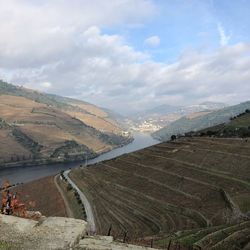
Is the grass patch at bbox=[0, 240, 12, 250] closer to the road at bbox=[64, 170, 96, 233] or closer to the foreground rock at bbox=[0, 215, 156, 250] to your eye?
the foreground rock at bbox=[0, 215, 156, 250]

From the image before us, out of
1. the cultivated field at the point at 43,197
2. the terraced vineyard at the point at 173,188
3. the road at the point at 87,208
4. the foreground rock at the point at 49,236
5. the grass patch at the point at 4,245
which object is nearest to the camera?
the grass patch at the point at 4,245

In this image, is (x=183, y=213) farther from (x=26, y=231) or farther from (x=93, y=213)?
(x=26, y=231)

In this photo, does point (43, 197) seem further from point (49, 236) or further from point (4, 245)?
point (4, 245)

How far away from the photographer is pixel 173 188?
257 ft

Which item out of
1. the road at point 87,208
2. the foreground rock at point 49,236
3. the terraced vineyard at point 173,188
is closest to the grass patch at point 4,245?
the foreground rock at point 49,236

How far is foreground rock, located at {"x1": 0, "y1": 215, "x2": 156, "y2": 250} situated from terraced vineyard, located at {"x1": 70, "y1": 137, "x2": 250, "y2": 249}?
2456cm

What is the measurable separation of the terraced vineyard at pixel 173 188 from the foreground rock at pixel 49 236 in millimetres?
24556

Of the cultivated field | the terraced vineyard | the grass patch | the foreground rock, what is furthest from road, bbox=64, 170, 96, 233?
the grass patch

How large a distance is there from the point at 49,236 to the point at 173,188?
6826 cm

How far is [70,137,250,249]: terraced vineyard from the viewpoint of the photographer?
5970 cm

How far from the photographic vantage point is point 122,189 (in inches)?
3391

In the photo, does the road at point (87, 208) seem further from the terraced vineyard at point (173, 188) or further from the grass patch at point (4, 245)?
the grass patch at point (4, 245)

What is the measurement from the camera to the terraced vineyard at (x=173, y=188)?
196 feet

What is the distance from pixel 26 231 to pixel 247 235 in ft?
81.7
